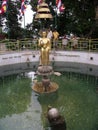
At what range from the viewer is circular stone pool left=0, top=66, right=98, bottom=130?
10.1 metres

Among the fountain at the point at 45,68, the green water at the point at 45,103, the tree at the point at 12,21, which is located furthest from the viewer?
the tree at the point at 12,21

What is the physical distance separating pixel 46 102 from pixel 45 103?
4.5 inches

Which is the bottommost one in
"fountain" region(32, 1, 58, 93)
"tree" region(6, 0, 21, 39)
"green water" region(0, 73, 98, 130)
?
"green water" region(0, 73, 98, 130)

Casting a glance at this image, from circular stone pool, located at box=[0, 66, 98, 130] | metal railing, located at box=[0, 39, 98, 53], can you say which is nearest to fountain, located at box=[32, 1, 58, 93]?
circular stone pool, located at box=[0, 66, 98, 130]

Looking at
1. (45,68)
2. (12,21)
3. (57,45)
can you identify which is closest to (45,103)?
(45,68)

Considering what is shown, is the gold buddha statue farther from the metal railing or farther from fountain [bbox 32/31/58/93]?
the metal railing

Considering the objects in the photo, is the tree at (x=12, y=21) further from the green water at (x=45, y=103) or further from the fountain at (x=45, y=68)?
the fountain at (x=45, y=68)

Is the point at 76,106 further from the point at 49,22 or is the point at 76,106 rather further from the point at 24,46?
Answer: the point at 49,22

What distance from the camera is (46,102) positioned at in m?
12.2

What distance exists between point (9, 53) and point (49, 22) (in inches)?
281

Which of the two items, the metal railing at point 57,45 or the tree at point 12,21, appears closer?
the metal railing at point 57,45

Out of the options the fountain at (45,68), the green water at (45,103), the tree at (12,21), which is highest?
the tree at (12,21)

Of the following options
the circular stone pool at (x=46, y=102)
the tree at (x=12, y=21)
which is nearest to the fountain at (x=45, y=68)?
the circular stone pool at (x=46, y=102)

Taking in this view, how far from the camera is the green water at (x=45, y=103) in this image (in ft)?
33.0
